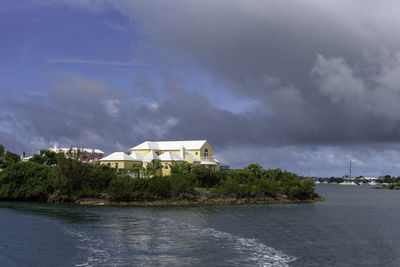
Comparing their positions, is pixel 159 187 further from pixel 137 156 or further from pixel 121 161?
pixel 137 156

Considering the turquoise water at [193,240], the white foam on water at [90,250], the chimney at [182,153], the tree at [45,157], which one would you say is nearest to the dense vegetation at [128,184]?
the chimney at [182,153]

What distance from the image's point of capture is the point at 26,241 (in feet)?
134

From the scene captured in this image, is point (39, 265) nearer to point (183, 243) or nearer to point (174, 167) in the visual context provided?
point (183, 243)

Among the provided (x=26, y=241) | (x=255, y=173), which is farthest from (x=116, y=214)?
(x=255, y=173)

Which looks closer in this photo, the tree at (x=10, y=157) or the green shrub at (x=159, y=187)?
the green shrub at (x=159, y=187)

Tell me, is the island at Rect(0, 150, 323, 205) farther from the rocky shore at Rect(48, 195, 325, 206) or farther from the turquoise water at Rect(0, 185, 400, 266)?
Result: the turquoise water at Rect(0, 185, 400, 266)

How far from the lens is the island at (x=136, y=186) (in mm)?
88250

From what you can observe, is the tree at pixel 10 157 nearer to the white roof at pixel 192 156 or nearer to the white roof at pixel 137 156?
the white roof at pixel 137 156

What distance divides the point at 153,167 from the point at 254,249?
6555cm

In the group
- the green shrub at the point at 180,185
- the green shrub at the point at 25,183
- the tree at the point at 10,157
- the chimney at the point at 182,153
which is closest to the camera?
the green shrub at the point at 180,185

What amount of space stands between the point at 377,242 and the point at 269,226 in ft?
47.5

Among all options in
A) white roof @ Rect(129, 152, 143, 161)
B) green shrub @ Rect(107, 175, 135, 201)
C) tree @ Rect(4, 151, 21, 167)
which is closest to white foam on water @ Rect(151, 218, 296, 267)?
green shrub @ Rect(107, 175, 135, 201)

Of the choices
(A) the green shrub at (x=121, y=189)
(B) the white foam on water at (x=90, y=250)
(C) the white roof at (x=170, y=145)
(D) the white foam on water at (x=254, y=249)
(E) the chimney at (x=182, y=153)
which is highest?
(C) the white roof at (x=170, y=145)

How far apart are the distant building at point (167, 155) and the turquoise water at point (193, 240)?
44820 millimetres
